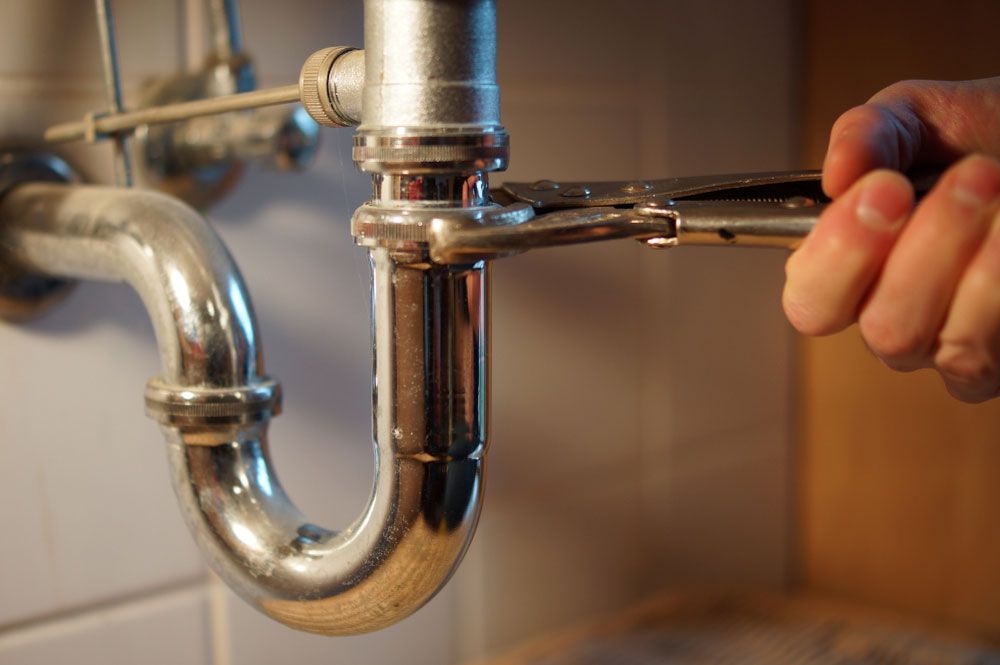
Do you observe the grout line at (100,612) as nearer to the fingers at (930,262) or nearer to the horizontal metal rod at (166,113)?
the horizontal metal rod at (166,113)

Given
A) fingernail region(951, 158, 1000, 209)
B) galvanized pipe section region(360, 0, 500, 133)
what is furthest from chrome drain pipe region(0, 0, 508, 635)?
fingernail region(951, 158, 1000, 209)

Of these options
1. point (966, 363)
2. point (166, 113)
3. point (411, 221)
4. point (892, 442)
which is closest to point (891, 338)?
point (966, 363)

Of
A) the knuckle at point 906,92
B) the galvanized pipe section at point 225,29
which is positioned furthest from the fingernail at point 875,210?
the galvanized pipe section at point 225,29

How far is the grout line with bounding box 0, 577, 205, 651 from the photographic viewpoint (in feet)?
1.35

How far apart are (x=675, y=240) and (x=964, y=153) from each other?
0.48 feet

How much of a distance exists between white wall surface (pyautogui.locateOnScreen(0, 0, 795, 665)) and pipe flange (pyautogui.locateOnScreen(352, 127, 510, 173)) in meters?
0.19

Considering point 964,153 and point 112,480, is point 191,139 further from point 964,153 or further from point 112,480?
point 964,153

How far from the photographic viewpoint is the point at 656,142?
0.61 metres

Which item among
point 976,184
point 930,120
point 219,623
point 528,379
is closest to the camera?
point 976,184

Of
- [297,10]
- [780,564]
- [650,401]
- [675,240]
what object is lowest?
[780,564]

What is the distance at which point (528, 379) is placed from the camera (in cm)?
57

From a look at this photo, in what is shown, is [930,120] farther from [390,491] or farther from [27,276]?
[27,276]

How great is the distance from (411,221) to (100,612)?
269mm

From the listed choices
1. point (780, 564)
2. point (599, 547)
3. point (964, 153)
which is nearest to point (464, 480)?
point (964, 153)
